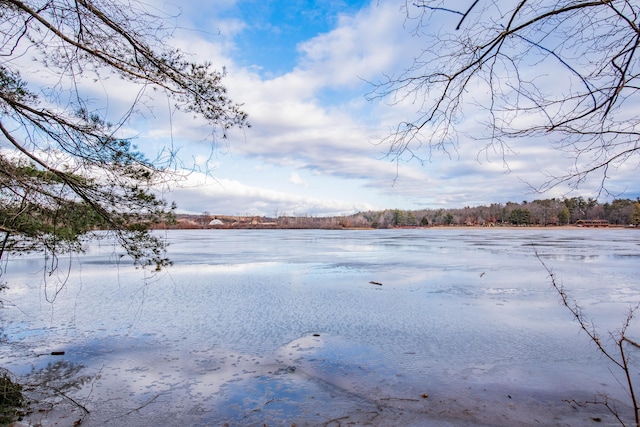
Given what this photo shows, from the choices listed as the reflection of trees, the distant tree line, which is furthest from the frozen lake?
the distant tree line

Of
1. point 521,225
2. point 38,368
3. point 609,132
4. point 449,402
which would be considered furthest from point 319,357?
point 521,225

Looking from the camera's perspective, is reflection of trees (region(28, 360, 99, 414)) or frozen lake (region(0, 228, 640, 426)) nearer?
frozen lake (region(0, 228, 640, 426))

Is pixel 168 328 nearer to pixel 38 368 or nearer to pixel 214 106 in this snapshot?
pixel 38 368

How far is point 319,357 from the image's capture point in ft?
21.6

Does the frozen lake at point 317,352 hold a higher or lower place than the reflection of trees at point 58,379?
higher

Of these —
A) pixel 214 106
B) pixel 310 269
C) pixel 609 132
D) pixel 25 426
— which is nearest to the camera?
pixel 609 132

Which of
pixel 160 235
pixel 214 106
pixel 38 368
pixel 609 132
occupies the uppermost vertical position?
pixel 214 106

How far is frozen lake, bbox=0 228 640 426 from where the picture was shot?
15.7 feet

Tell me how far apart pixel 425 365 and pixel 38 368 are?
617 centimetres

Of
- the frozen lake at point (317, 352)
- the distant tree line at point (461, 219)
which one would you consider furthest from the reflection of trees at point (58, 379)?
the distant tree line at point (461, 219)

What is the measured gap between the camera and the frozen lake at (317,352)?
4.79m

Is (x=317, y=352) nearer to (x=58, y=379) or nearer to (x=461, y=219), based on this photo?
(x=58, y=379)

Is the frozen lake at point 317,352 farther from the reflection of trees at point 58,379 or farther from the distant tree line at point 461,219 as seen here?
the distant tree line at point 461,219

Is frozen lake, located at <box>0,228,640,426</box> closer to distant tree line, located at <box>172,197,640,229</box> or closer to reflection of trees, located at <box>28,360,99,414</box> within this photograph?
reflection of trees, located at <box>28,360,99,414</box>
